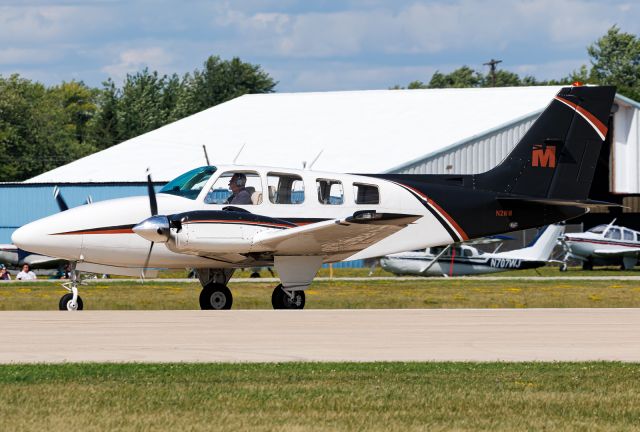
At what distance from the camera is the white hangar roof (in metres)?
53.0

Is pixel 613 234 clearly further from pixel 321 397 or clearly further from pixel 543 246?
pixel 321 397

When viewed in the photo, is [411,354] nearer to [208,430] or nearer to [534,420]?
[534,420]

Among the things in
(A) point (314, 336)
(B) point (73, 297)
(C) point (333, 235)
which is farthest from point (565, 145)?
(A) point (314, 336)

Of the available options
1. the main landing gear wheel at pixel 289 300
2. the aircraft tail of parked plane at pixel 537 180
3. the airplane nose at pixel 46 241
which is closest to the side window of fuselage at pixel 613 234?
the aircraft tail of parked plane at pixel 537 180

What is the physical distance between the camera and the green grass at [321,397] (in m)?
9.86

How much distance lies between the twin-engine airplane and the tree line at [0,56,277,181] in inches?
2863

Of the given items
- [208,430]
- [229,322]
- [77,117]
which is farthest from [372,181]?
[77,117]

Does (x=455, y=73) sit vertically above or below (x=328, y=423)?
above

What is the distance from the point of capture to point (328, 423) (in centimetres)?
987

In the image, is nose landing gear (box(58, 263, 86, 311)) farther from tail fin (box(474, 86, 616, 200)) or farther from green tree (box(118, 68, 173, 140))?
green tree (box(118, 68, 173, 140))

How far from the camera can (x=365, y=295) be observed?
28422 mm

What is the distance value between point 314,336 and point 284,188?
6.28 meters

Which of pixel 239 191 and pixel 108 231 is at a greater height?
pixel 239 191

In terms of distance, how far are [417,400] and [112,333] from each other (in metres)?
6.21
